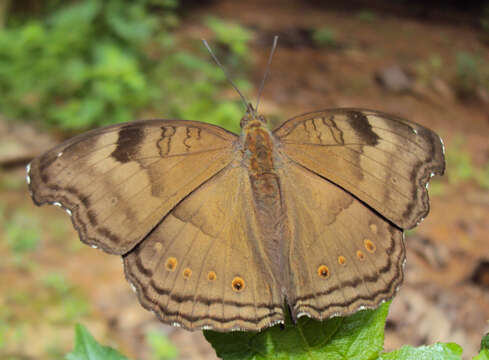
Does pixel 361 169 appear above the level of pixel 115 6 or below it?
below

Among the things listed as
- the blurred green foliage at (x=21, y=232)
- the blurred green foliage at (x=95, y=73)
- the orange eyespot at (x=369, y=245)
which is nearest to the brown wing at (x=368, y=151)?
the orange eyespot at (x=369, y=245)

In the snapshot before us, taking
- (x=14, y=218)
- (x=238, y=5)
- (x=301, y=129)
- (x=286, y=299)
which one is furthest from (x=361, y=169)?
(x=238, y=5)

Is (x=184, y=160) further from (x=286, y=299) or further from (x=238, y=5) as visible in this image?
(x=238, y=5)

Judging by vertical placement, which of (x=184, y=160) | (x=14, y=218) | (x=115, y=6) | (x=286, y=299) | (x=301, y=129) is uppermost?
(x=115, y=6)

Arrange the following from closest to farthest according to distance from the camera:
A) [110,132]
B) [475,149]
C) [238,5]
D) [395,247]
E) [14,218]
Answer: [395,247]
[110,132]
[14,218]
[475,149]
[238,5]

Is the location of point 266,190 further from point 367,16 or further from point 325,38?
point 367,16

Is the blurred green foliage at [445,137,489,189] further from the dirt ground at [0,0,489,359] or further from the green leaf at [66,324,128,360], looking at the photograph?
the green leaf at [66,324,128,360]

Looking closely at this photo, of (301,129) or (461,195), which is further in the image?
(461,195)

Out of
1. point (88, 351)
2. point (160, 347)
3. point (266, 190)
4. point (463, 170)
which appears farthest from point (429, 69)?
point (88, 351)
